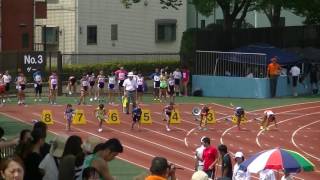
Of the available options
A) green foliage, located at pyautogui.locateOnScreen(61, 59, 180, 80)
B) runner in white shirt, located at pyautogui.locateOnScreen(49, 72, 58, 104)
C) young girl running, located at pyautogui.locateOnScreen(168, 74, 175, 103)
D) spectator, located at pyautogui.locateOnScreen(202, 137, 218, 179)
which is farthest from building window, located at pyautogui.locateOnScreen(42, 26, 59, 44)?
spectator, located at pyautogui.locateOnScreen(202, 137, 218, 179)

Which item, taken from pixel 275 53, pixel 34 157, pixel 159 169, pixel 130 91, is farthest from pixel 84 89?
pixel 159 169

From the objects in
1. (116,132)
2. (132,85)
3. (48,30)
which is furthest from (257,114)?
(48,30)

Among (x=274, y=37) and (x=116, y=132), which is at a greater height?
(x=274, y=37)

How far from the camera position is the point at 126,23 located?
60.3m

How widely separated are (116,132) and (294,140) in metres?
6.56

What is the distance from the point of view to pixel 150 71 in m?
54.9

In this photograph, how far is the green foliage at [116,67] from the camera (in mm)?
50656

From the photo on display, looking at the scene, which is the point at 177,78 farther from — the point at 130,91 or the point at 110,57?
the point at 110,57

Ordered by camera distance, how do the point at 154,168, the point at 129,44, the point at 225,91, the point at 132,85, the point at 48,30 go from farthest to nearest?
1. the point at 129,44
2. the point at 48,30
3. the point at 225,91
4. the point at 132,85
5. the point at 154,168

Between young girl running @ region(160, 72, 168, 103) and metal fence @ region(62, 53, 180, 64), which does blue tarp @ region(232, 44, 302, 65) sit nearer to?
metal fence @ region(62, 53, 180, 64)

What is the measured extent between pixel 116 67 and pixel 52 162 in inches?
1644

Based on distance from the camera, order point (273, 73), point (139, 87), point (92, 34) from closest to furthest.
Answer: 1. point (139, 87)
2. point (273, 73)
3. point (92, 34)

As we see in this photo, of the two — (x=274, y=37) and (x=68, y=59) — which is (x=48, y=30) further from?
(x=274, y=37)

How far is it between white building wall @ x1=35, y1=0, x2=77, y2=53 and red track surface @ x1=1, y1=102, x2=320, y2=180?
59.0 feet
